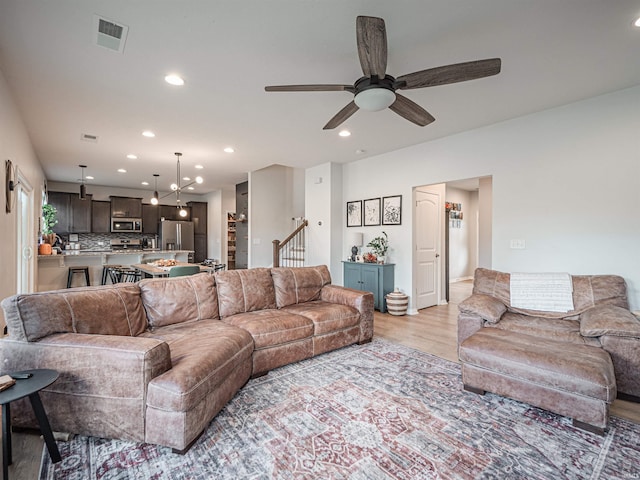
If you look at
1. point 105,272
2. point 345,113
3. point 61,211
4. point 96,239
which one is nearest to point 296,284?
point 345,113

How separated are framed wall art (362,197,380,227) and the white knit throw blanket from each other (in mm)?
2604

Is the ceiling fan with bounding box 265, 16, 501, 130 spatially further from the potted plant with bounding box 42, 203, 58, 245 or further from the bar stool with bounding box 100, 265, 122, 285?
the potted plant with bounding box 42, 203, 58, 245

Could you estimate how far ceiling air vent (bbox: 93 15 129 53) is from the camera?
2141 mm

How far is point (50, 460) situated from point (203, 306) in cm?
150

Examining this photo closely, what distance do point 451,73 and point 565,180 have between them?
7.99ft

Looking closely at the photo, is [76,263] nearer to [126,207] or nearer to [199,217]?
[126,207]

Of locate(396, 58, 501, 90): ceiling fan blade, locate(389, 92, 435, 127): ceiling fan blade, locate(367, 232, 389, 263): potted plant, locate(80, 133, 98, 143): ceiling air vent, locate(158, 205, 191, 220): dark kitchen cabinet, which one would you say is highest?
locate(80, 133, 98, 143): ceiling air vent

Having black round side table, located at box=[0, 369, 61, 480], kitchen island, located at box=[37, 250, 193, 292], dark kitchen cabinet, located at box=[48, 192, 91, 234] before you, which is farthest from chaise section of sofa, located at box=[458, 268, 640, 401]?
dark kitchen cabinet, located at box=[48, 192, 91, 234]

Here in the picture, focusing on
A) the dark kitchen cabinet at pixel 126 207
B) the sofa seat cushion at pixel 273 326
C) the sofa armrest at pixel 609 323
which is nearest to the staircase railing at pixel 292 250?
the sofa seat cushion at pixel 273 326

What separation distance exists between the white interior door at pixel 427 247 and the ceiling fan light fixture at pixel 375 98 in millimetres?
3105

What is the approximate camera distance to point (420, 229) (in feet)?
17.7

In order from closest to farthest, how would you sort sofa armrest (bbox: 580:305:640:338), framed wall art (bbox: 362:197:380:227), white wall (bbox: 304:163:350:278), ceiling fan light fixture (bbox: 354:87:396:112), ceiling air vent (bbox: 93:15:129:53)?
ceiling air vent (bbox: 93:15:129:53)
ceiling fan light fixture (bbox: 354:87:396:112)
sofa armrest (bbox: 580:305:640:338)
framed wall art (bbox: 362:197:380:227)
white wall (bbox: 304:163:350:278)

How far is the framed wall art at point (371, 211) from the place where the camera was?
18.5ft

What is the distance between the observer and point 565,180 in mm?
3531
